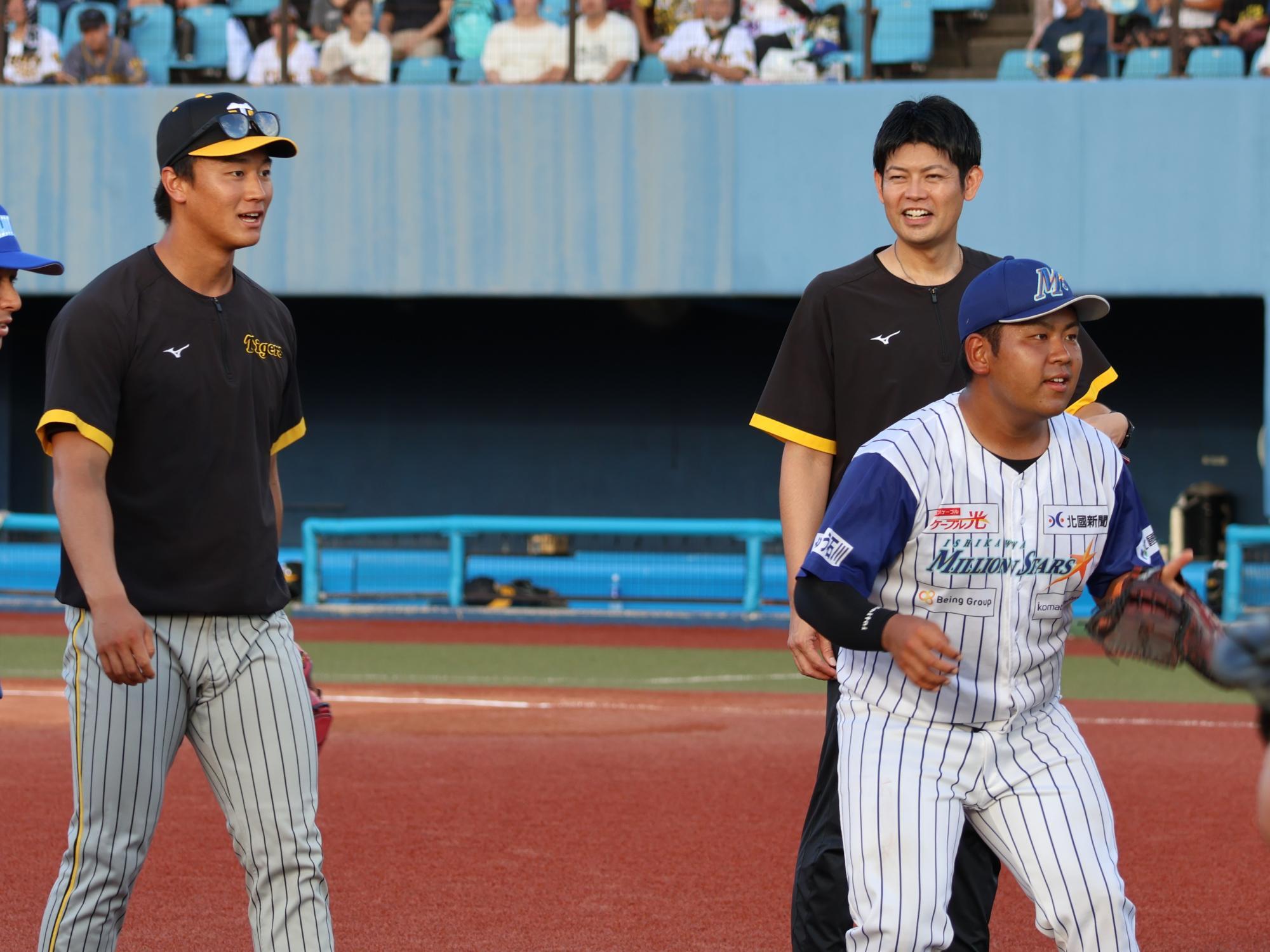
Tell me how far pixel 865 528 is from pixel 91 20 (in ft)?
46.4

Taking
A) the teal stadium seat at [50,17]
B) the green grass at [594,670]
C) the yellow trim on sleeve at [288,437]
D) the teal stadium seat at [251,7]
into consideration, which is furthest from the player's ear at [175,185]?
the teal stadium seat at [50,17]

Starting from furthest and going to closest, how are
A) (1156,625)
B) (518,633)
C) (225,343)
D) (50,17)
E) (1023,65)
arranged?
(50,17) < (1023,65) < (518,633) < (225,343) < (1156,625)

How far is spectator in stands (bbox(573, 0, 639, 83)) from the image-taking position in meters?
15.3

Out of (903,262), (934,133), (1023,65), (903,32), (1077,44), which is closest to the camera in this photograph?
(934,133)

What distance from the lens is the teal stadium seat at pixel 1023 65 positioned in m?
14.7

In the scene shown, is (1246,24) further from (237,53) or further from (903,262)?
(903,262)

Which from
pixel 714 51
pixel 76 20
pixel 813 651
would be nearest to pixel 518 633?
pixel 714 51

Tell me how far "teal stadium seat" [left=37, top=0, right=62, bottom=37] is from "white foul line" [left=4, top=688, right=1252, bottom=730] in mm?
7839

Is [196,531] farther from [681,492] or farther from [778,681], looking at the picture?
[681,492]

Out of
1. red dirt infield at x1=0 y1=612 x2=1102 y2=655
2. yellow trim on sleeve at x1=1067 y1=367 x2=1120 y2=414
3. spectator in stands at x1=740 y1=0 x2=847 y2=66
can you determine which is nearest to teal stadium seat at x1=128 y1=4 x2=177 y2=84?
red dirt infield at x1=0 y1=612 x2=1102 y2=655

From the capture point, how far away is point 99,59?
1573cm

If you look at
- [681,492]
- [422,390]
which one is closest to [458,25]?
[422,390]

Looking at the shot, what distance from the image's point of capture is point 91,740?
3.56 meters

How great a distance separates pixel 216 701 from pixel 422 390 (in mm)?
14628
